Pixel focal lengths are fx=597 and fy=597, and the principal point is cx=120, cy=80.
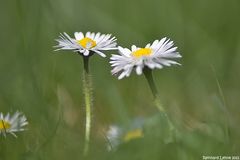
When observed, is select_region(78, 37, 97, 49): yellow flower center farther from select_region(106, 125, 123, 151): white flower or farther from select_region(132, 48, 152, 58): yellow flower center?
select_region(106, 125, 123, 151): white flower

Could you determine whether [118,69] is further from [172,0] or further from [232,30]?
[172,0]

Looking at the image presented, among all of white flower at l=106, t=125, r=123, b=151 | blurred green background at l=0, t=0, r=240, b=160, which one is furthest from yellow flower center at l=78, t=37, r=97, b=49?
white flower at l=106, t=125, r=123, b=151

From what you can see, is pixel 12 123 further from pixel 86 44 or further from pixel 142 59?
pixel 142 59

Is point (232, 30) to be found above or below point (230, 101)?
above

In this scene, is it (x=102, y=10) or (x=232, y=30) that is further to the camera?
(x=102, y=10)

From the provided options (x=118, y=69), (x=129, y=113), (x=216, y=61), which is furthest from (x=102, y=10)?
(x=118, y=69)

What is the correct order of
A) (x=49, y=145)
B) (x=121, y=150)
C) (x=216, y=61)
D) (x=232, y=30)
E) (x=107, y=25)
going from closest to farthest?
(x=121, y=150)
(x=49, y=145)
(x=216, y=61)
(x=232, y=30)
(x=107, y=25)
